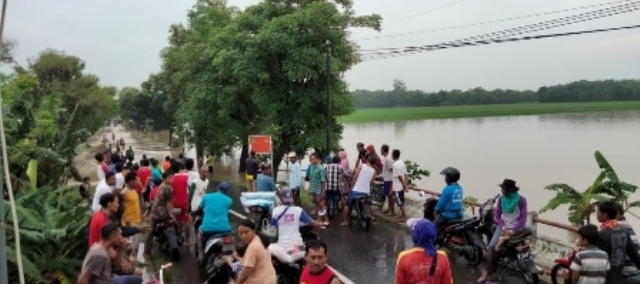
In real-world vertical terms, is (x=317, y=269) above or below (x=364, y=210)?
above

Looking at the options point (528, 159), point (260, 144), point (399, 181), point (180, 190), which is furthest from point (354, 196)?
point (528, 159)

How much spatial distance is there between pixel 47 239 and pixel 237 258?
335cm

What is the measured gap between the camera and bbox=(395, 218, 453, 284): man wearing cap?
4309mm

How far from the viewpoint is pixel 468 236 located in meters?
8.74

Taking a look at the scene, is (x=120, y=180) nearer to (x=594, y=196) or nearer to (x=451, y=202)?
(x=451, y=202)

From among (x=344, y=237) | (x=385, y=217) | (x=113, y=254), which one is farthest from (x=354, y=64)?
(x=113, y=254)

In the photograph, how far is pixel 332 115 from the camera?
22547mm

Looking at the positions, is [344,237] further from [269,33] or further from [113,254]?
[269,33]

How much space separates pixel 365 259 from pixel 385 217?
334 cm

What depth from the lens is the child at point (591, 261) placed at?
5.51 m

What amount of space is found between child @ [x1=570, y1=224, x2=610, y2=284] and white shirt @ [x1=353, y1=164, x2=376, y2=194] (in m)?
6.02

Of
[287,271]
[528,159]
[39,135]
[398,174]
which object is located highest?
[39,135]

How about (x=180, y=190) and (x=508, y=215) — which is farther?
(x=180, y=190)

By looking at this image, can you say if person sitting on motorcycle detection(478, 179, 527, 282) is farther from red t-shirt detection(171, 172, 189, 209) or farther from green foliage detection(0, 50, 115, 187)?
green foliage detection(0, 50, 115, 187)
